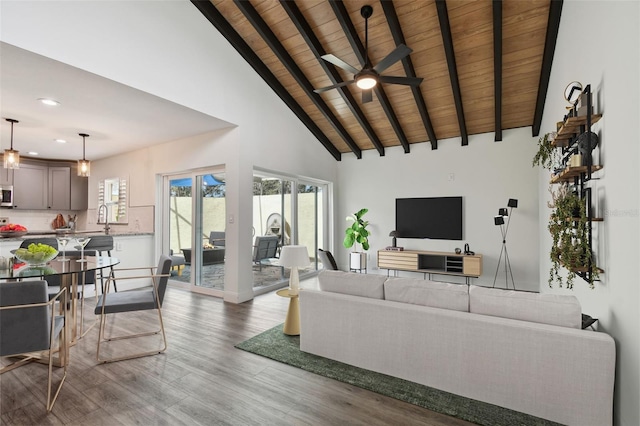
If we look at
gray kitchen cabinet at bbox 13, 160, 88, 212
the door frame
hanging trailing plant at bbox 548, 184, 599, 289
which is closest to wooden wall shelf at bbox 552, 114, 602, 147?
hanging trailing plant at bbox 548, 184, 599, 289

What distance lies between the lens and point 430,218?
6.35 m

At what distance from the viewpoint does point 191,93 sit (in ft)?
12.7

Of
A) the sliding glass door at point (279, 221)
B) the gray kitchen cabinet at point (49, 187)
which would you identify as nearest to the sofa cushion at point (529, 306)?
the sliding glass door at point (279, 221)

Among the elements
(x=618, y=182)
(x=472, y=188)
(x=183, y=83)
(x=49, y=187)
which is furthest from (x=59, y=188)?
(x=618, y=182)

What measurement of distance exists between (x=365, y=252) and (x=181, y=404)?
5.42m

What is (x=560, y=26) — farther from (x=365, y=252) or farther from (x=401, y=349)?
(x=365, y=252)

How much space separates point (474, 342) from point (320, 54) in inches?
163

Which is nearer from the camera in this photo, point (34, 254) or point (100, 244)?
point (34, 254)

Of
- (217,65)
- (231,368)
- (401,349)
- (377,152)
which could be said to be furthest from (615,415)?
(377,152)

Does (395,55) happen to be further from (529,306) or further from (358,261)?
(358,261)

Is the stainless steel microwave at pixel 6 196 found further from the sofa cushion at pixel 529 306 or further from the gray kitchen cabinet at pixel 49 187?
the sofa cushion at pixel 529 306

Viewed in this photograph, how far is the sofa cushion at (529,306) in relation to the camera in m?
1.94

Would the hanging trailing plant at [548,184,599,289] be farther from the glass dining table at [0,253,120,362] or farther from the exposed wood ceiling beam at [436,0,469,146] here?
the glass dining table at [0,253,120,362]

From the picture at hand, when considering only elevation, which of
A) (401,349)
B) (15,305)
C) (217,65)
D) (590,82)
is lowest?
(401,349)
